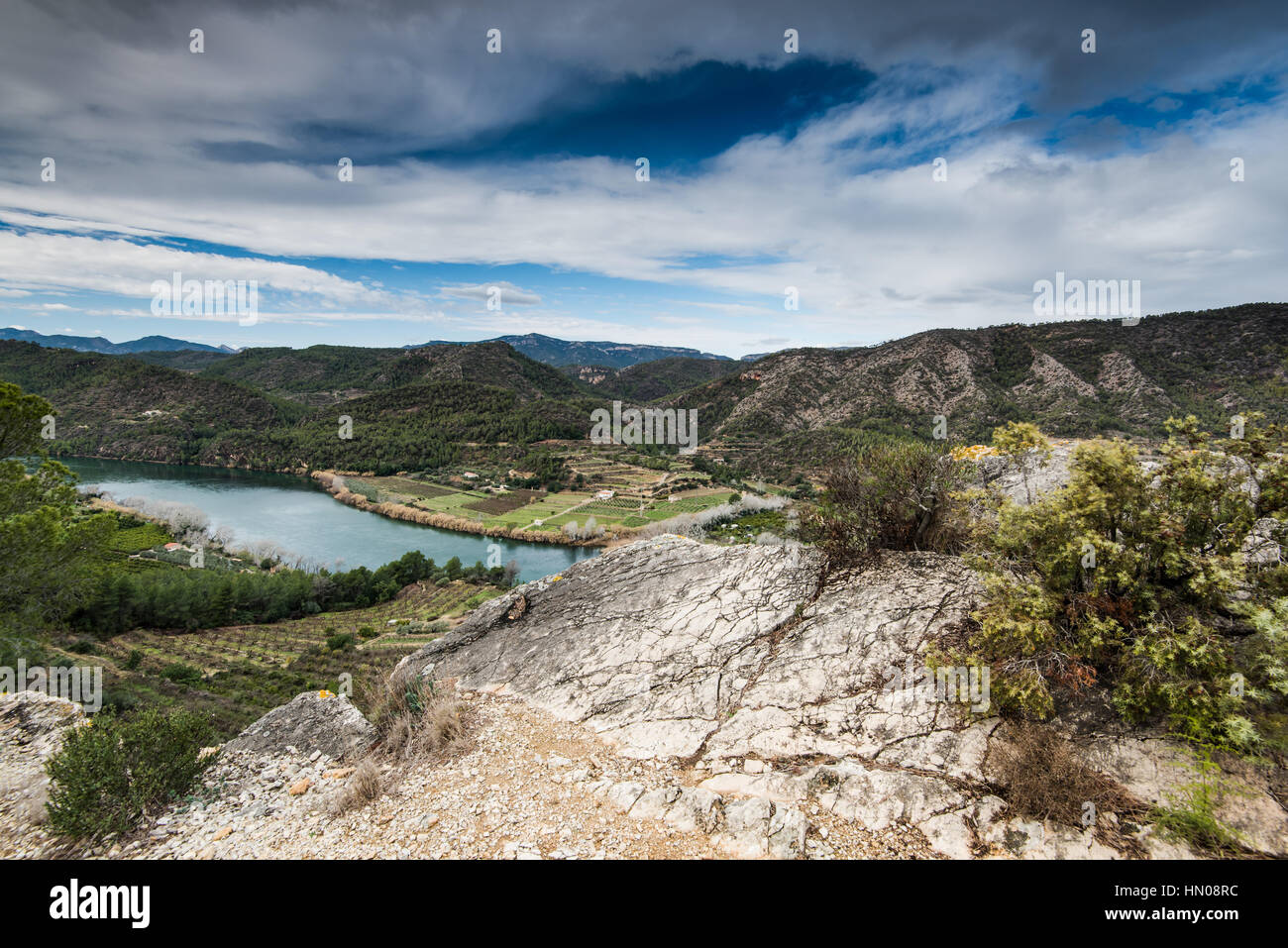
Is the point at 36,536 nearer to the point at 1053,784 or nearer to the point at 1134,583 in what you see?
the point at 1053,784

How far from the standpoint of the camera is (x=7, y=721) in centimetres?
923

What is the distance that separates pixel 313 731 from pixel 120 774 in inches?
87.5

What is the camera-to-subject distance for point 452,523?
7931 centimetres

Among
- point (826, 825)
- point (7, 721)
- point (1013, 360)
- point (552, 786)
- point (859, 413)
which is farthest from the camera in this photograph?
point (859, 413)

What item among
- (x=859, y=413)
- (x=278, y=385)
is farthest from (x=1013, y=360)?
(x=278, y=385)

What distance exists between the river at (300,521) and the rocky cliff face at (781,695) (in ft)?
159

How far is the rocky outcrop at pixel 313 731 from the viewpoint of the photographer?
7.71 meters

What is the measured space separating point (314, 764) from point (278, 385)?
23181 centimetres

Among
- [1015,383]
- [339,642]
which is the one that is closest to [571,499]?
[339,642]

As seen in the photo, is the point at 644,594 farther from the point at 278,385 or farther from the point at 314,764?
the point at 278,385

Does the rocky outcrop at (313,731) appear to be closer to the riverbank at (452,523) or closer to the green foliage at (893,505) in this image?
the green foliage at (893,505)

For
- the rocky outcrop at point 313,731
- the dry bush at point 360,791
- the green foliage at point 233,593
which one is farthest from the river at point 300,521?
the dry bush at point 360,791

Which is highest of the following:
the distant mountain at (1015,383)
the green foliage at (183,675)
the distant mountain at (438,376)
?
the distant mountain at (438,376)
